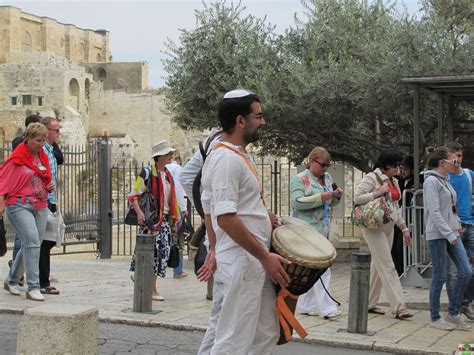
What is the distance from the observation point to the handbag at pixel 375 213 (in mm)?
7832

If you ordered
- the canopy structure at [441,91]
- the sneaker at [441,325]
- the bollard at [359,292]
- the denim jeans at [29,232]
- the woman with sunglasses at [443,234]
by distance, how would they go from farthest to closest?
the canopy structure at [441,91]
the denim jeans at [29,232]
the sneaker at [441,325]
the woman with sunglasses at [443,234]
the bollard at [359,292]

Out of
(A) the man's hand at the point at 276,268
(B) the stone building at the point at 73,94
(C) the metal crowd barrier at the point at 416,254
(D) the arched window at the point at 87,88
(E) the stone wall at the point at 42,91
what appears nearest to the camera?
(A) the man's hand at the point at 276,268

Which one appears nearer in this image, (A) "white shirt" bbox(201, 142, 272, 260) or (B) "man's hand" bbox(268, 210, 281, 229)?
(A) "white shirt" bbox(201, 142, 272, 260)

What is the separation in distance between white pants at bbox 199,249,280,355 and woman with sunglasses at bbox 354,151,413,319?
3.94 metres

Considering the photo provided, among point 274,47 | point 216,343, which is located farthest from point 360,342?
point 274,47

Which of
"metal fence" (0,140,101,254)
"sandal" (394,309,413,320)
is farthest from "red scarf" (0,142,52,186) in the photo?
"metal fence" (0,140,101,254)

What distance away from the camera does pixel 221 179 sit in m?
4.11

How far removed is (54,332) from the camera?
4863 millimetres

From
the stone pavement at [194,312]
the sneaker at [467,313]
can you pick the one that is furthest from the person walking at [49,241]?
the sneaker at [467,313]

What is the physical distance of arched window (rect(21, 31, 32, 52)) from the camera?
92125 mm

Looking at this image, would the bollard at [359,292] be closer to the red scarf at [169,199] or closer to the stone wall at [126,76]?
the red scarf at [169,199]

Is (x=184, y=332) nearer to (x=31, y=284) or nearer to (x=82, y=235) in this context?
(x=31, y=284)

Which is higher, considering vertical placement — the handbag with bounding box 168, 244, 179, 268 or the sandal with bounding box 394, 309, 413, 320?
the handbag with bounding box 168, 244, 179, 268

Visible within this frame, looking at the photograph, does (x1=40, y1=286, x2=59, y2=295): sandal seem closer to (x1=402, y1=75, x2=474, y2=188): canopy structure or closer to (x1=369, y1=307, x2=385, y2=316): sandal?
(x1=369, y1=307, x2=385, y2=316): sandal
